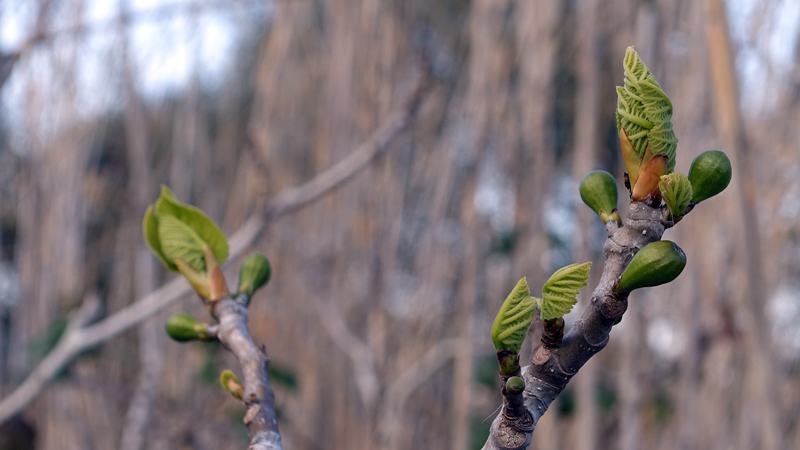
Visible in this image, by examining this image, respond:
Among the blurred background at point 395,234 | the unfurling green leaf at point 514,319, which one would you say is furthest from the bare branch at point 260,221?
the unfurling green leaf at point 514,319

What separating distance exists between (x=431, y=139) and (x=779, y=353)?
0.85 m

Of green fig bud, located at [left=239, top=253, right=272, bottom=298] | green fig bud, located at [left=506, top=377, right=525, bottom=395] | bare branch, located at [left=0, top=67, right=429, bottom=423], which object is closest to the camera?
green fig bud, located at [left=506, top=377, right=525, bottom=395]

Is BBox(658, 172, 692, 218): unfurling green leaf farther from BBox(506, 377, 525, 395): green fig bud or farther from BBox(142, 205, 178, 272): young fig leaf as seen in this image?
BBox(142, 205, 178, 272): young fig leaf

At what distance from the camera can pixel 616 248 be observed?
0.19m

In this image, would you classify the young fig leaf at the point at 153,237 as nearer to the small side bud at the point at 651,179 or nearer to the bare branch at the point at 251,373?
the bare branch at the point at 251,373

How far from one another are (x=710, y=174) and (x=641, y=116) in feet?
0.11

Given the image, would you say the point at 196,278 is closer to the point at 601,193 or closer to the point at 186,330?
the point at 186,330

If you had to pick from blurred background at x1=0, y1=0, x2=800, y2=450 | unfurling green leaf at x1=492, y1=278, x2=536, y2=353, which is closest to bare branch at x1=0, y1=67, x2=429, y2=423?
blurred background at x1=0, y1=0, x2=800, y2=450

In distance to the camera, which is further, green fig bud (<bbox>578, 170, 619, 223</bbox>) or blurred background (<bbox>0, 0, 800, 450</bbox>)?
blurred background (<bbox>0, 0, 800, 450</bbox>)

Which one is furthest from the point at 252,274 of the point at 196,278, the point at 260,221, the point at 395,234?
the point at 395,234

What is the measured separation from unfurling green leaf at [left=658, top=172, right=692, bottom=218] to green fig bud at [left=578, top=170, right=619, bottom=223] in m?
0.03

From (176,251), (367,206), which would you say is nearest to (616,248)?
(176,251)

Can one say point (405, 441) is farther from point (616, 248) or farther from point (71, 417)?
point (616, 248)

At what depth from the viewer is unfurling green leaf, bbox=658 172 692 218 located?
17cm
